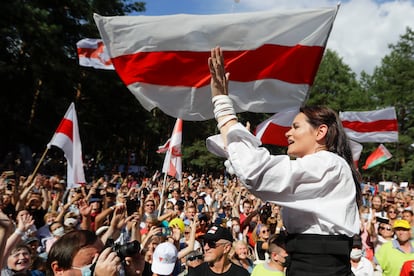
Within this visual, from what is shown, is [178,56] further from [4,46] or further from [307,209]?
[4,46]

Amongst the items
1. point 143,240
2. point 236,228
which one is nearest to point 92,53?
point 236,228

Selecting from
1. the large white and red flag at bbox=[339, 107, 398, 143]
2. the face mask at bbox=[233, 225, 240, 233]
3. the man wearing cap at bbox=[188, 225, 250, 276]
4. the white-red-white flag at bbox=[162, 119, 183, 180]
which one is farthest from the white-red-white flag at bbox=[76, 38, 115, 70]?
the man wearing cap at bbox=[188, 225, 250, 276]

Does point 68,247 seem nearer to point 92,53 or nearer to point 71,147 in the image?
point 71,147

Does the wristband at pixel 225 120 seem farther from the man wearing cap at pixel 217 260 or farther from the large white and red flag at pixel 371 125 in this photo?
the large white and red flag at pixel 371 125

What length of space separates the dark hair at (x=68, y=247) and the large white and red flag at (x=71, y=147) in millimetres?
6119

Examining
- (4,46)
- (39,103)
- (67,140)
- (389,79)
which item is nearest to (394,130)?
(67,140)

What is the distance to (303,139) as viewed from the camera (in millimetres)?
2285

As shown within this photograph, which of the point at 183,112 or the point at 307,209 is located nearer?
the point at 307,209

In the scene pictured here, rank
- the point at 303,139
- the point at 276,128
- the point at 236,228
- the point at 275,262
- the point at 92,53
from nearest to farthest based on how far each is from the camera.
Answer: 1. the point at 303,139
2. the point at 275,262
3. the point at 276,128
4. the point at 236,228
5. the point at 92,53

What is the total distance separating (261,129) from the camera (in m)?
7.23

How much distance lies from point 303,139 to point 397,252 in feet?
14.9

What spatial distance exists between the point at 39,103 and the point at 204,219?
22.4m

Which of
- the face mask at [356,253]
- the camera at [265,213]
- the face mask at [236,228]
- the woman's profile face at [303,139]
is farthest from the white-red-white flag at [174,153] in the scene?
the woman's profile face at [303,139]

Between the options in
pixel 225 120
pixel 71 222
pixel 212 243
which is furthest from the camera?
pixel 71 222
